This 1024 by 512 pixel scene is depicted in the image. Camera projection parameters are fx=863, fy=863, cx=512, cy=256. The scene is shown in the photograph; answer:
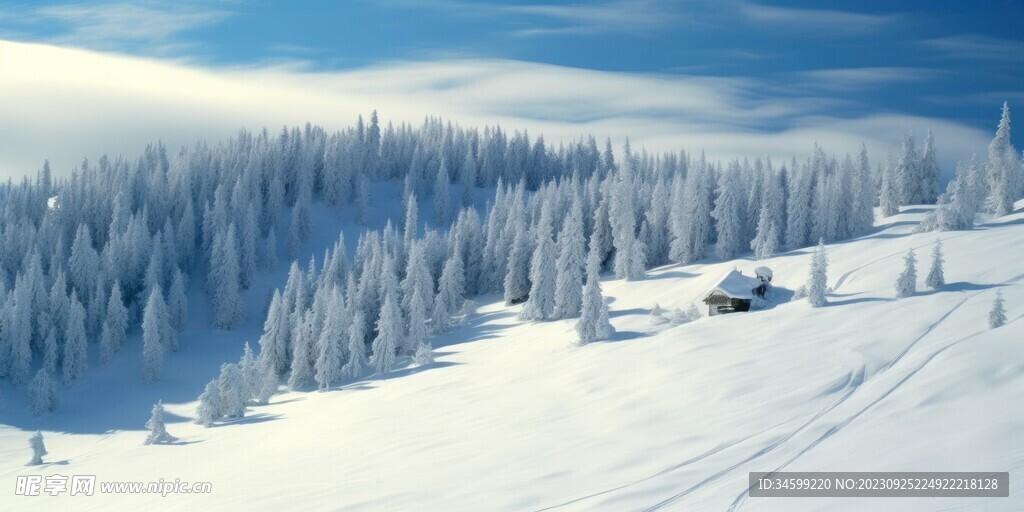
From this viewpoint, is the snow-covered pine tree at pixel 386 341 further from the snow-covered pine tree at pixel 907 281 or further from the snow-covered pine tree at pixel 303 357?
the snow-covered pine tree at pixel 907 281

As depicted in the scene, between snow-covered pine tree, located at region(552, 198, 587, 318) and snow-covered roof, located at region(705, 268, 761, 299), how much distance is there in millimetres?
14340

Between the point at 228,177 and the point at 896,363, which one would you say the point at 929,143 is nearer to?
the point at 896,363

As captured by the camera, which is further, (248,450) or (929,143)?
(929,143)

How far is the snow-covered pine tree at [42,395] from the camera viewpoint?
76.9 meters

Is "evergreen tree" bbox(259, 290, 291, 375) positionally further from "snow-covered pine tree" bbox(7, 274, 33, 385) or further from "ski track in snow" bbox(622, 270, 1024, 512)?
"ski track in snow" bbox(622, 270, 1024, 512)

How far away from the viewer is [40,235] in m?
103

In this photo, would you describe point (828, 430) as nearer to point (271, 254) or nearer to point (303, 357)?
point (303, 357)

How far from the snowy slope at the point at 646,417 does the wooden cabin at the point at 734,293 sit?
221cm

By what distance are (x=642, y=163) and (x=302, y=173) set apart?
6689 cm

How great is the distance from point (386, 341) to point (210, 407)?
15.5 meters

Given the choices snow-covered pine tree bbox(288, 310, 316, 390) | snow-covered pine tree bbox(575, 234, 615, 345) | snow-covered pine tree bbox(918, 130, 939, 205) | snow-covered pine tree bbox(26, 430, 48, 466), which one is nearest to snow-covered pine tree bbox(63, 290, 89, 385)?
snow-covered pine tree bbox(26, 430, 48, 466)

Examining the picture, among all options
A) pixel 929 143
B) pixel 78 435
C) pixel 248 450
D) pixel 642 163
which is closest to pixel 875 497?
pixel 248 450

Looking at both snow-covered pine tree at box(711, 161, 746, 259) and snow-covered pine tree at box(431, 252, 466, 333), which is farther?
snow-covered pine tree at box(431, 252, 466, 333)

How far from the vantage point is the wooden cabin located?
68.2 meters
